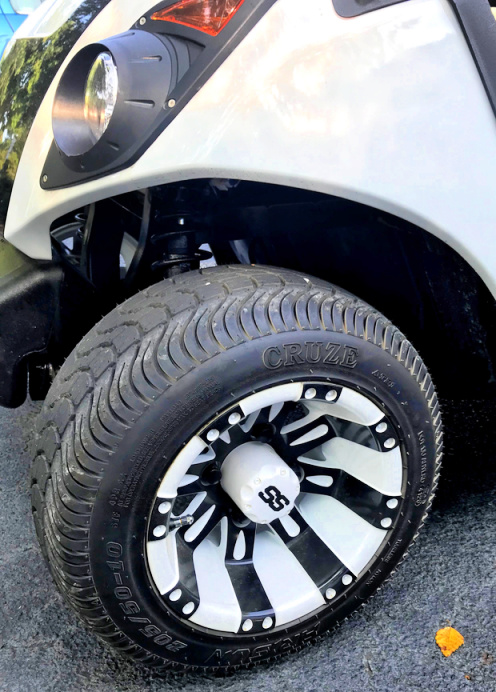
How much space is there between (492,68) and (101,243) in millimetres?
859

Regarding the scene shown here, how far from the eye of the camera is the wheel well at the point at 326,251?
1.26 m

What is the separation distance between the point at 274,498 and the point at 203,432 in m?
0.29

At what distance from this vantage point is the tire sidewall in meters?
1.04

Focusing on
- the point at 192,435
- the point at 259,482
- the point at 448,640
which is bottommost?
the point at 448,640

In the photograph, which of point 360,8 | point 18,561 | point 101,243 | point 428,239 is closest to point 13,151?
point 101,243

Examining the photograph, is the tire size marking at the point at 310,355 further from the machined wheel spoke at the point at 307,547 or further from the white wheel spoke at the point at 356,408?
the machined wheel spoke at the point at 307,547

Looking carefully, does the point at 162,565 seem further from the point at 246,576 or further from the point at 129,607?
the point at 246,576

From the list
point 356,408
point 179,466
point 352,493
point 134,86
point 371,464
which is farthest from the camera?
point 352,493

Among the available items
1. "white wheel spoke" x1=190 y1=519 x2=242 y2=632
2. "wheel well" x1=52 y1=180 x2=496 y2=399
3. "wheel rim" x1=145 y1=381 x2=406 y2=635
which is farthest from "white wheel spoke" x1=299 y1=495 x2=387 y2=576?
"wheel well" x1=52 y1=180 x2=496 y2=399

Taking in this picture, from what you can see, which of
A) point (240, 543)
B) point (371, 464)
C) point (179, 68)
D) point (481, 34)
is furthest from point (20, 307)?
point (481, 34)

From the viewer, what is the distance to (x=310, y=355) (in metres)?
1.10

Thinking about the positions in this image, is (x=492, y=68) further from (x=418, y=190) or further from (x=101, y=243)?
(x=101, y=243)

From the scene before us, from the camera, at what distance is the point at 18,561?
165cm

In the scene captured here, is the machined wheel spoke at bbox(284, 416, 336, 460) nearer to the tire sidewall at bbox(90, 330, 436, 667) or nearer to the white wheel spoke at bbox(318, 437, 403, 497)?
the white wheel spoke at bbox(318, 437, 403, 497)
